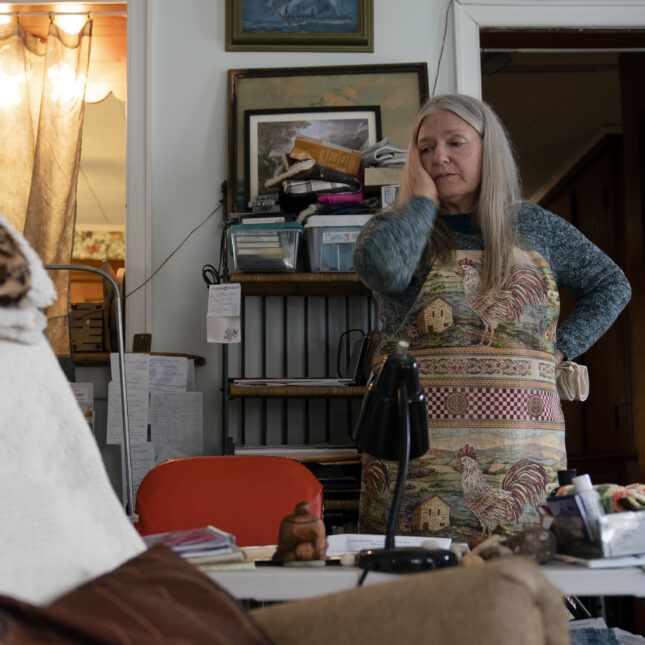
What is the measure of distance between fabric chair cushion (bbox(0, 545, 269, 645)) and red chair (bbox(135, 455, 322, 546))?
867 mm

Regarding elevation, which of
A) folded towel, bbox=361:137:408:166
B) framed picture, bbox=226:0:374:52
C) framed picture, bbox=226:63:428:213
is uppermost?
framed picture, bbox=226:0:374:52

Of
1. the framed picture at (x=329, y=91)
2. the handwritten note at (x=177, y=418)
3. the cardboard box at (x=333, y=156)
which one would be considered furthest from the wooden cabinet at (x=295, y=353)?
the framed picture at (x=329, y=91)

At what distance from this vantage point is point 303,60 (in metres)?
3.01

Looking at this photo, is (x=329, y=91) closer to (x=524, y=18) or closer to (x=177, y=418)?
(x=524, y=18)

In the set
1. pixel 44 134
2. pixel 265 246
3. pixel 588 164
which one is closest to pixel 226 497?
pixel 265 246

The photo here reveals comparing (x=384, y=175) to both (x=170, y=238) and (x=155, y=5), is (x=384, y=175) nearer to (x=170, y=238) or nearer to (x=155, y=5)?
(x=170, y=238)

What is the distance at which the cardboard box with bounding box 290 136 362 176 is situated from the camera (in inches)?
109

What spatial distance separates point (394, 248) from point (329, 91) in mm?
1478

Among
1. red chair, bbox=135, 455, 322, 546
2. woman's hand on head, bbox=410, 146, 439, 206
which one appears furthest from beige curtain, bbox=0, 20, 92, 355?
woman's hand on head, bbox=410, 146, 439, 206

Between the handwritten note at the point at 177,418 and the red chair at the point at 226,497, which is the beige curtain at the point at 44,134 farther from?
the red chair at the point at 226,497

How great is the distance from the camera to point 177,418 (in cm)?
273

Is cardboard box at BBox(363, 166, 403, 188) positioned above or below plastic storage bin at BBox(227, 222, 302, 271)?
above

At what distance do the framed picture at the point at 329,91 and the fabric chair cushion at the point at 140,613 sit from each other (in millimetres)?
2276

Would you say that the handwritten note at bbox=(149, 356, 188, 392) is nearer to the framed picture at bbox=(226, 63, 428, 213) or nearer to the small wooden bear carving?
the framed picture at bbox=(226, 63, 428, 213)
